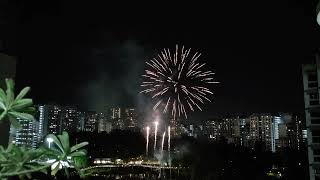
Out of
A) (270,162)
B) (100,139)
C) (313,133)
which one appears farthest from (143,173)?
(313,133)

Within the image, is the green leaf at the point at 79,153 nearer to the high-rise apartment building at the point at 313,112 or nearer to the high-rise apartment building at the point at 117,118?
the high-rise apartment building at the point at 313,112

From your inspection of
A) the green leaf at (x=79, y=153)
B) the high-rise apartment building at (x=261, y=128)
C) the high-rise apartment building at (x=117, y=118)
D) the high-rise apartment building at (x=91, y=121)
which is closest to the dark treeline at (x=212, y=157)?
the high-rise apartment building at (x=117, y=118)

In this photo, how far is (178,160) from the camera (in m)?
57.2

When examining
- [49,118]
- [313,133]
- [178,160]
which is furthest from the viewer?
[49,118]

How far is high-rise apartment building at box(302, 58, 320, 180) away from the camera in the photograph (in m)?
27.6

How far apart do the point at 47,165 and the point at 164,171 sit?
205ft

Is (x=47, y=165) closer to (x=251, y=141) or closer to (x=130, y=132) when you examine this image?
(x=130, y=132)

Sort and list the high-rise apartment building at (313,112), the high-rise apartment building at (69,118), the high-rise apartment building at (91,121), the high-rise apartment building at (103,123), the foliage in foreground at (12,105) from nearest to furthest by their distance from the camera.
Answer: the foliage in foreground at (12,105), the high-rise apartment building at (313,112), the high-rise apartment building at (69,118), the high-rise apartment building at (103,123), the high-rise apartment building at (91,121)

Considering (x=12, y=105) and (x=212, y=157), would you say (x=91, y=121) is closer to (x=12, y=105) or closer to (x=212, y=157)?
(x=212, y=157)

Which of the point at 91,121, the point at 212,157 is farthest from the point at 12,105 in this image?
the point at 91,121

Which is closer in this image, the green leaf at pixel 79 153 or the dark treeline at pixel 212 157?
the green leaf at pixel 79 153

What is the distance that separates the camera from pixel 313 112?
93.5ft

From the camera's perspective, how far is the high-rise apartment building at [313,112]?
2761 centimetres

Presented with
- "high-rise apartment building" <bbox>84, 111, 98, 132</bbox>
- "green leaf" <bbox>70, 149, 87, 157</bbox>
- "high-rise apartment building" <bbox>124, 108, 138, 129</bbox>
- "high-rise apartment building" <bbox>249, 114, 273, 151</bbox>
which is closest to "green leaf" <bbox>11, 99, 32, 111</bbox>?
"green leaf" <bbox>70, 149, 87, 157</bbox>
